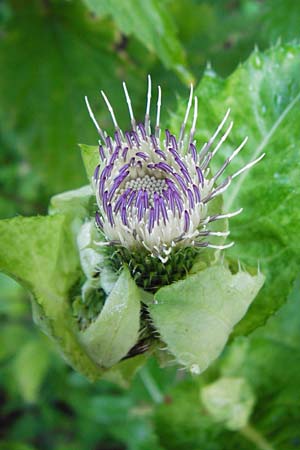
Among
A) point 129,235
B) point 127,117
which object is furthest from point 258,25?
point 129,235

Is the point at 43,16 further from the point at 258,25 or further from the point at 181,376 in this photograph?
the point at 181,376

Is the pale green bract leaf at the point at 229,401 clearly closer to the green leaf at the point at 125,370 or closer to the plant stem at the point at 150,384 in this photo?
the green leaf at the point at 125,370

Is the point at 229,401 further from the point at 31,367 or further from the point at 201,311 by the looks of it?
the point at 31,367

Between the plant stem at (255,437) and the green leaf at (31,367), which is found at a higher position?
the green leaf at (31,367)

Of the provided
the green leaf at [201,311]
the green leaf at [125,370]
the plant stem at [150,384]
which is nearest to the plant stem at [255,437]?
the plant stem at [150,384]

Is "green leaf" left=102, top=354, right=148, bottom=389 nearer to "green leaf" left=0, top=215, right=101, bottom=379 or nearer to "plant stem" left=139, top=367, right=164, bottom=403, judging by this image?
"green leaf" left=0, top=215, right=101, bottom=379

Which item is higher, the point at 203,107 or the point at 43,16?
the point at 43,16

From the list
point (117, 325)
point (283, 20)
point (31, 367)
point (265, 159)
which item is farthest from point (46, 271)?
point (31, 367)
